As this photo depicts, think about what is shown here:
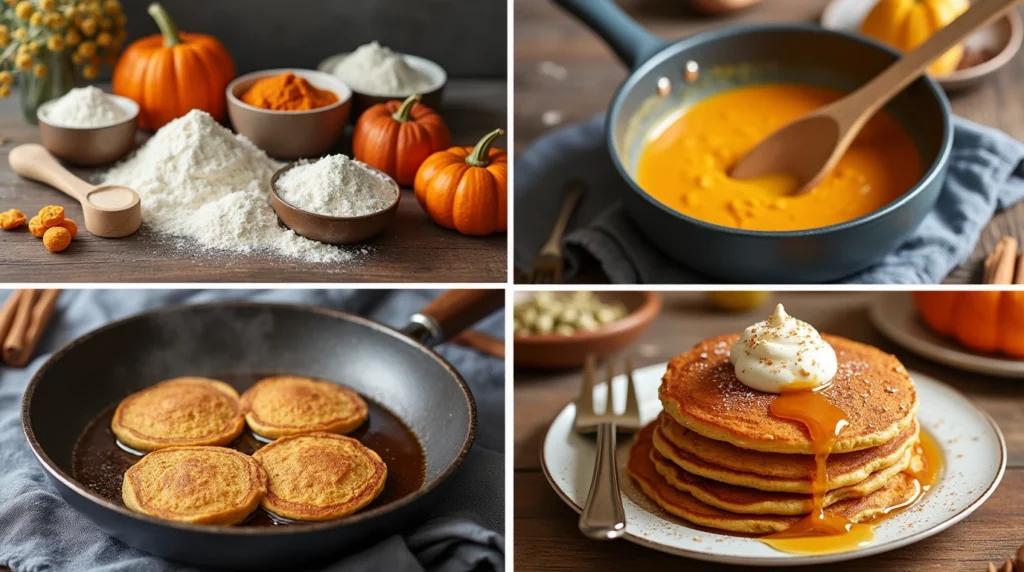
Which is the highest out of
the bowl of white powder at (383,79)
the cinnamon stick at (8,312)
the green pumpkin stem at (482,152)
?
the bowl of white powder at (383,79)

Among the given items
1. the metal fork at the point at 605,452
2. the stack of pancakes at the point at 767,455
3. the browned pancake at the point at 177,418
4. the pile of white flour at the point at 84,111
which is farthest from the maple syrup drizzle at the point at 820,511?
the pile of white flour at the point at 84,111

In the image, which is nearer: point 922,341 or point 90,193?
point 90,193

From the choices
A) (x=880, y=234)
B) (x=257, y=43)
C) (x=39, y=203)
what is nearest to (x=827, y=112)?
(x=880, y=234)

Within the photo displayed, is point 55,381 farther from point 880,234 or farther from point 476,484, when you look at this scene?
point 880,234

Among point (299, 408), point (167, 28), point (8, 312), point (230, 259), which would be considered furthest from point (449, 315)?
point (8, 312)

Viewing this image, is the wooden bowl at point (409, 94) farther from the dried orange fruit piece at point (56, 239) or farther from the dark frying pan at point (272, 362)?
the dried orange fruit piece at point (56, 239)

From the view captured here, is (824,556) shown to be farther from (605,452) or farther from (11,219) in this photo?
(11,219)
